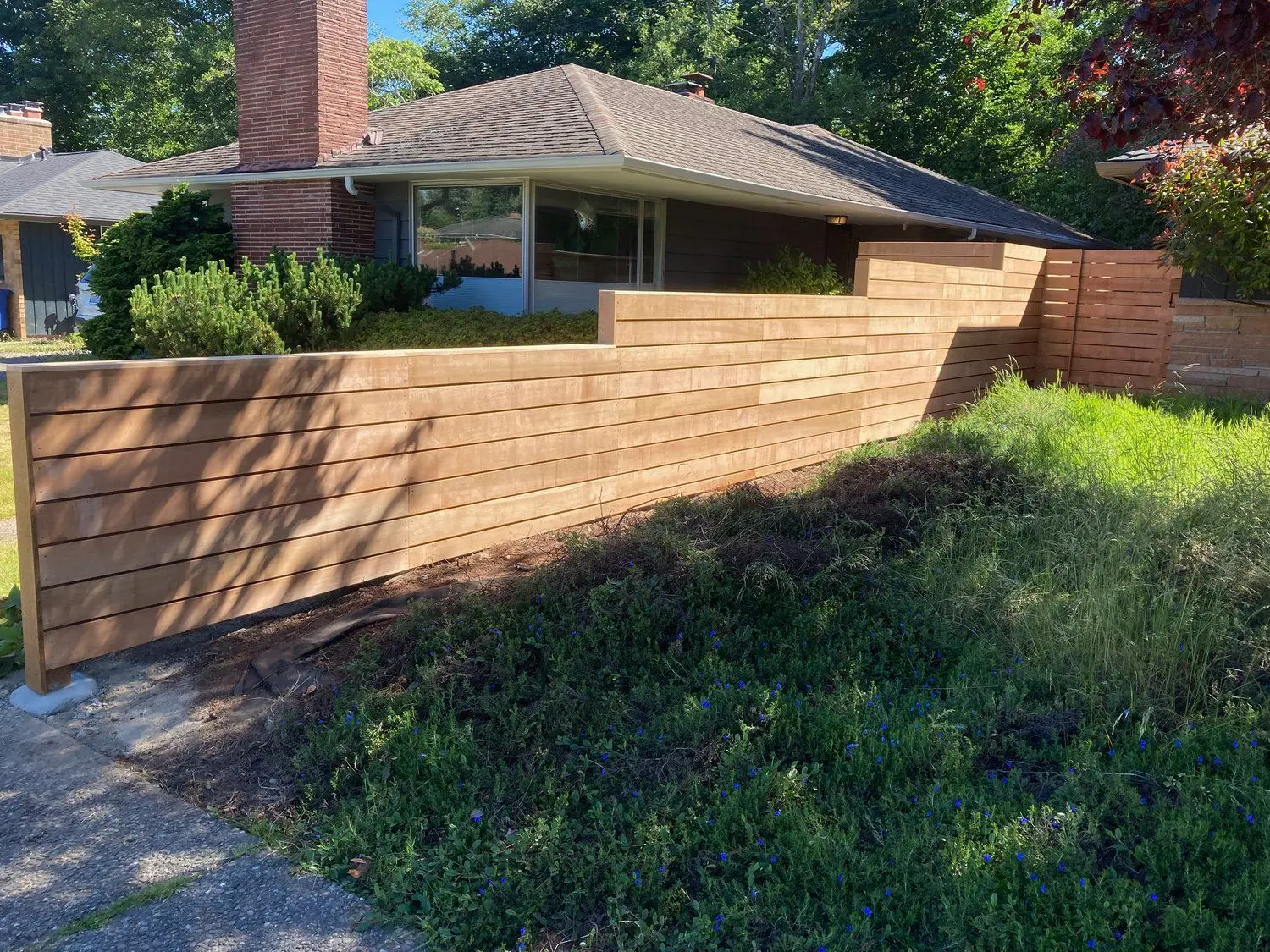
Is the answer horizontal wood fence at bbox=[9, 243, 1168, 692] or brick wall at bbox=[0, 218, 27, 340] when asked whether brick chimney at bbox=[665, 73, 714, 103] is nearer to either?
horizontal wood fence at bbox=[9, 243, 1168, 692]

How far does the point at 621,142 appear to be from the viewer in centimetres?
1070

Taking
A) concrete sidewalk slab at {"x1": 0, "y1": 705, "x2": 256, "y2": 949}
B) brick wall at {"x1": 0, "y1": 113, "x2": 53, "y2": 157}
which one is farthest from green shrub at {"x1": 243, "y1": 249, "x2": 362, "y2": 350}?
brick wall at {"x1": 0, "y1": 113, "x2": 53, "y2": 157}

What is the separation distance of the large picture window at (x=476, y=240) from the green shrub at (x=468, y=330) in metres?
0.96

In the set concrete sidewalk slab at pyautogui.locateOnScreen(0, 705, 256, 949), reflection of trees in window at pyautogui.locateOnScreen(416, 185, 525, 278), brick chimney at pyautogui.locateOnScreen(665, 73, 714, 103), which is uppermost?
brick chimney at pyautogui.locateOnScreen(665, 73, 714, 103)

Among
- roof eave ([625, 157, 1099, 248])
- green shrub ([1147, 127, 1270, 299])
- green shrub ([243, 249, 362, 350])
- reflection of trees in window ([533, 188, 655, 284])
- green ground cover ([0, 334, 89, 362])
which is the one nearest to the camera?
green shrub ([1147, 127, 1270, 299])

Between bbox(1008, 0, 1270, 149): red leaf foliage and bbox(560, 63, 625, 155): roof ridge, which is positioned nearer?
bbox(1008, 0, 1270, 149): red leaf foliage

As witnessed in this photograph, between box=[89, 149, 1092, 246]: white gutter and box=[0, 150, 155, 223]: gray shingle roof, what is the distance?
7425 millimetres

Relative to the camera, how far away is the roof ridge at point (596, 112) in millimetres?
10570

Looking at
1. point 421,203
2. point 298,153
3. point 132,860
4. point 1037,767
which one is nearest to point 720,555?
point 1037,767

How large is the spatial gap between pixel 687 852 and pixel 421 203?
11451 millimetres

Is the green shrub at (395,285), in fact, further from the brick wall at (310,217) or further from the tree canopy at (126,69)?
the tree canopy at (126,69)

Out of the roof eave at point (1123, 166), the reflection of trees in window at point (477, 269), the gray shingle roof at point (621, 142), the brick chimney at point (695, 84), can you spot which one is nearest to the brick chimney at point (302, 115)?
the gray shingle roof at point (621, 142)

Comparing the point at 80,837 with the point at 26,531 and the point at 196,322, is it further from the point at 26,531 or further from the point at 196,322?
the point at 196,322

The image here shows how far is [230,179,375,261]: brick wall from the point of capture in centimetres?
1326
